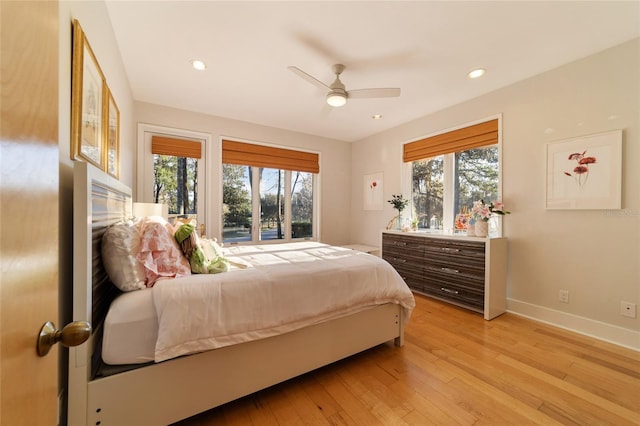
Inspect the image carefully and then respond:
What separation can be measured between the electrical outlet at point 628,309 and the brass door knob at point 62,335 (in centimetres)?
355

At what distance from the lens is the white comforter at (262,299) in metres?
1.26

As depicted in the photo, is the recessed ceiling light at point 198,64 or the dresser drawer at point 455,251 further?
the dresser drawer at point 455,251

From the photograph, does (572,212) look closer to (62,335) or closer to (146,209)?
(62,335)

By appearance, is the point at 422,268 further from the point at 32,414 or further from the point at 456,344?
the point at 32,414

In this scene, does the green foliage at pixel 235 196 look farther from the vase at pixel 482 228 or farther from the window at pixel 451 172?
the vase at pixel 482 228

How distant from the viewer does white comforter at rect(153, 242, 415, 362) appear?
1.26 m

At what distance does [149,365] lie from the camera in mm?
1231

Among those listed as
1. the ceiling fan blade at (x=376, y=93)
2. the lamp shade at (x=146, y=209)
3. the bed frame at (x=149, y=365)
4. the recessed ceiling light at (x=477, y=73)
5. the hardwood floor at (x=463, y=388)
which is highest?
the recessed ceiling light at (x=477, y=73)

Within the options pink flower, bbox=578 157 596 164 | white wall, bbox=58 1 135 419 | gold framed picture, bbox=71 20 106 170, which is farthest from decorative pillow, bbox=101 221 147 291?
pink flower, bbox=578 157 596 164

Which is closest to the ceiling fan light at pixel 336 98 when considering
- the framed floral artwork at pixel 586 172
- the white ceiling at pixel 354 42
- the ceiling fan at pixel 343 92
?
the ceiling fan at pixel 343 92

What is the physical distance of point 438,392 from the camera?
1.62 m

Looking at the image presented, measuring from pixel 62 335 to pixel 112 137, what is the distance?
210 cm

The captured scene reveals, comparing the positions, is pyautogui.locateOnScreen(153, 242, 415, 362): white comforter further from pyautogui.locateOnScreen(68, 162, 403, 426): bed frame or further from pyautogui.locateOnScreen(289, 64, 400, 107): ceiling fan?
pyautogui.locateOnScreen(289, 64, 400, 107): ceiling fan

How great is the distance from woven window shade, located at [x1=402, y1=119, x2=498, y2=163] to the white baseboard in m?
1.90
